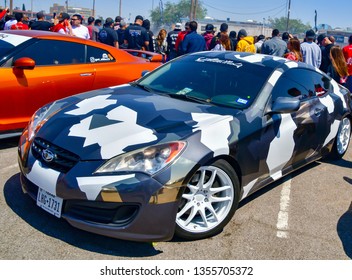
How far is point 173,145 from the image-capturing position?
2.86 m

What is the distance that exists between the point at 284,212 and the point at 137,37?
742 cm

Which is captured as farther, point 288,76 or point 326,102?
point 326,102

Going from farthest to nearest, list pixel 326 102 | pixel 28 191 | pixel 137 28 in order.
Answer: pixel 137 28 → pixel 326 102 → pixel 28 191

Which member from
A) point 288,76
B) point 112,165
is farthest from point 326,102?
point 112,165

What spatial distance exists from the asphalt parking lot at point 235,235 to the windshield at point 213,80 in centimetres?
105

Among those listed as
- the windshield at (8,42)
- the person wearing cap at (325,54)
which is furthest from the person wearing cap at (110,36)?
the person wearing cap at (325,54)

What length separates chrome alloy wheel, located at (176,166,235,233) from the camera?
2988 mm

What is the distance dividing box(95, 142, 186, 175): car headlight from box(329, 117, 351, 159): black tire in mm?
3014

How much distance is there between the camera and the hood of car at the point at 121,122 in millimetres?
2873

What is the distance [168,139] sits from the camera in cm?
290

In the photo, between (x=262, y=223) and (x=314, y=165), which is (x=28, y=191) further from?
(x=314, y=165)

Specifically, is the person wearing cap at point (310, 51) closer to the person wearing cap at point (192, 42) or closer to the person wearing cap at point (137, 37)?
the person wearing cap at point (192, 42)
